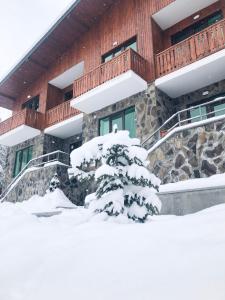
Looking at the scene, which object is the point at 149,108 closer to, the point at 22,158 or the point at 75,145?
the point at 75,145

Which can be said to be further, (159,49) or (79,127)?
(79,127)

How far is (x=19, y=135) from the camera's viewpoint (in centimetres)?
1934

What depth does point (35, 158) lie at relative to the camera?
18.0 meters

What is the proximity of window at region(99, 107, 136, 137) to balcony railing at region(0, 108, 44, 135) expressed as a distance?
6.00 metres

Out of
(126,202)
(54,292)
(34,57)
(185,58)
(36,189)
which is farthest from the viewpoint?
(34,57)

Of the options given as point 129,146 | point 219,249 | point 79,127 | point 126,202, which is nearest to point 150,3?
point 79,127

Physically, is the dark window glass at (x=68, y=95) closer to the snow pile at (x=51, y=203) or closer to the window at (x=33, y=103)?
the window at (x=33, y=103)

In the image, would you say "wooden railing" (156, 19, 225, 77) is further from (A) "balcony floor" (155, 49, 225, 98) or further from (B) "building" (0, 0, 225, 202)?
(A) "balcony floor" (155, 49, 225, 98)

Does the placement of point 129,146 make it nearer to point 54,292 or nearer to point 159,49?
point 54,292

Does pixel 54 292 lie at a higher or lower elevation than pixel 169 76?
lower

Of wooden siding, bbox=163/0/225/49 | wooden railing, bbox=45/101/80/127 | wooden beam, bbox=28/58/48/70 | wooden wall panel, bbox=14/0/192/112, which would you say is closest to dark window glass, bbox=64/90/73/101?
wooden wall panel, bbox=14/0/192/112

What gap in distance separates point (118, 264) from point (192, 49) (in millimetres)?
10725

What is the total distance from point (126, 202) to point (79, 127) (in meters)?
11.5

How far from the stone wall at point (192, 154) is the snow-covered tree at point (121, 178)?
8.82ft
